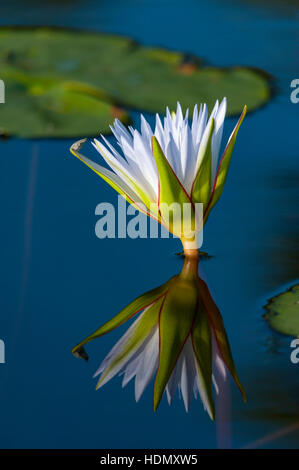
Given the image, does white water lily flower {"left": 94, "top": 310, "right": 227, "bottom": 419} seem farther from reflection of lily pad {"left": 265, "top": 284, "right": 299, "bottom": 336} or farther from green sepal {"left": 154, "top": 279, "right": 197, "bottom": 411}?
reflection of lily pad {"left": 265, "top": 284, "right": 299, "bottom": 336}

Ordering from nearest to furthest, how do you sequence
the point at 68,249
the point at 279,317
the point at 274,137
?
the point at 279,317 → the point at 68,249 → the point at 274,137

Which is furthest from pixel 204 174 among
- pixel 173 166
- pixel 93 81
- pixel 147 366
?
pixel 93 81

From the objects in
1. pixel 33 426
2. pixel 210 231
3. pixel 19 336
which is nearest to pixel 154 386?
pixel 33 426

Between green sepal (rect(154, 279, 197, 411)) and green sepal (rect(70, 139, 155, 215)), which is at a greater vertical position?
green sepal (rect(70, 139, 155, 215))

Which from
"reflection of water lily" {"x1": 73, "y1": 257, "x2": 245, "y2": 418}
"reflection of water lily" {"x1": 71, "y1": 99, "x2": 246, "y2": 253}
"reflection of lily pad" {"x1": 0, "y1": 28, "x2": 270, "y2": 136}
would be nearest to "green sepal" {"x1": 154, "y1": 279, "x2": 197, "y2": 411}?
"reflection of water lily" {"x1": 73, "y1": 257, "x2": 245, "y2": 418}

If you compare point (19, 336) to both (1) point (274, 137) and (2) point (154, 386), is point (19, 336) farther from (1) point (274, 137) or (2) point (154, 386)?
(1) point (274, 137)

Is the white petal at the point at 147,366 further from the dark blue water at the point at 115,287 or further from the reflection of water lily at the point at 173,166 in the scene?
the reflection of water lily at the point at 173,166
